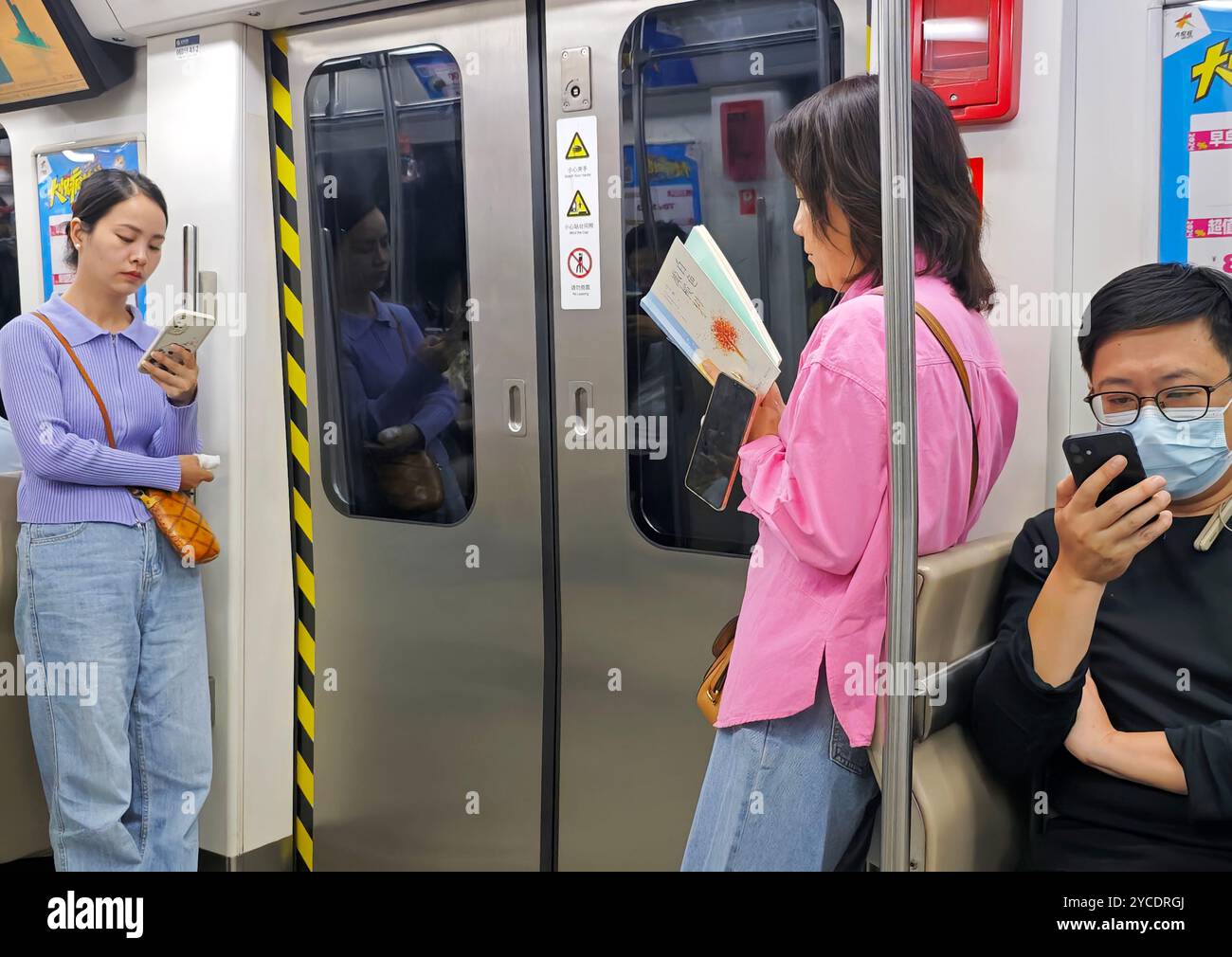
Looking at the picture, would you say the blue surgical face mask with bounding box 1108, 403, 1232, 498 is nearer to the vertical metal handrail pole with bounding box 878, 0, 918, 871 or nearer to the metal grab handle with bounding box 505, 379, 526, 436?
the vertical metal handrail pole with bounding box 878, 0, 918, 871

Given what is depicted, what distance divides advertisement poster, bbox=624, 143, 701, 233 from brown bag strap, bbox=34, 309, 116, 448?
1351mm

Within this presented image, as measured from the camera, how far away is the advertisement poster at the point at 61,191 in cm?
333

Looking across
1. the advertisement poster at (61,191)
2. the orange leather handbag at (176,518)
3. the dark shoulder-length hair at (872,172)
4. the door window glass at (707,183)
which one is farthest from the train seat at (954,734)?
the advertisement poster at (61,191)

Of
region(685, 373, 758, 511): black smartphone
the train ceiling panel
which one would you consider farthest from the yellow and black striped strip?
region(685, 373, 758, 511): black smartphone

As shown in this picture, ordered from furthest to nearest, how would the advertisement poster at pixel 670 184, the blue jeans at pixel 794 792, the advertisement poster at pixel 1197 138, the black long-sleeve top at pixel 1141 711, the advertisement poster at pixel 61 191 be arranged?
1. the advertisement poster at pixel 61 191
2. the advertisement poster at pixel 670 184
3. the advertisement poster at pixel 1197 138
4. the blue jeans at pixel 794 792
5. the black long-sleeve top at pixel 1141 711

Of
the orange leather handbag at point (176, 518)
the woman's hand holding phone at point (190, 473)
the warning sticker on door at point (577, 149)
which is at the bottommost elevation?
the orange leather handbag at point (176, 518)

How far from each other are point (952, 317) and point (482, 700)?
168 cm

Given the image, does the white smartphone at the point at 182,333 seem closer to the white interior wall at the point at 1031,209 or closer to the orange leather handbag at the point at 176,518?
the orange leather handbag at the point at 176,518

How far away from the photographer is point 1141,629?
1.59m

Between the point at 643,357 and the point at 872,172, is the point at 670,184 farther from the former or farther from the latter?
the point at 872,172

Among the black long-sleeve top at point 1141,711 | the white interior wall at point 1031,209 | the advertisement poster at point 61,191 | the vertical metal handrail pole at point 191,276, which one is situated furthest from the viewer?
the advertisement poster at point 61,191

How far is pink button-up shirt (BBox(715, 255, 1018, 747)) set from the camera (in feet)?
5.10

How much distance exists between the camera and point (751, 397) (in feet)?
5.89

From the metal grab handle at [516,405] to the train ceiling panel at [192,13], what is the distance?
0.98 meters
